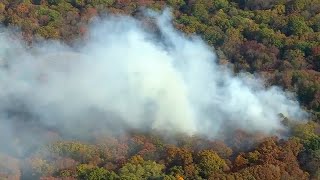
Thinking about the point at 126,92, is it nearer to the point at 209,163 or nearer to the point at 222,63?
the point at 222,63

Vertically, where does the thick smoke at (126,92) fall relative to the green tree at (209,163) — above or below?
above

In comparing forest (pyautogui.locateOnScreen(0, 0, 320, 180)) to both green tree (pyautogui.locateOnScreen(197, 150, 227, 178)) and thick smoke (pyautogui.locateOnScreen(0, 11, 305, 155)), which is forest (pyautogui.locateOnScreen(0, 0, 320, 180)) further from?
thick smoke (pyautogui.locateOnScreen(0, 11, 305, 155))

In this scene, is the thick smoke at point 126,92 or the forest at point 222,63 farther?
the thick smoke at point 126,92

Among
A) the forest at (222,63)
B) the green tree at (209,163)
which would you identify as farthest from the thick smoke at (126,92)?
the green tree at (209,163)

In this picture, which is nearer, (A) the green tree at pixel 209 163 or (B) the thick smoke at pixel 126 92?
(A) the green tree at pixel 209 163

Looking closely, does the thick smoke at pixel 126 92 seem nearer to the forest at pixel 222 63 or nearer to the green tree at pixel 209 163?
the forest at pixel 222 63

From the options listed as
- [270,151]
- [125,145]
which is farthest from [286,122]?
[125,145]

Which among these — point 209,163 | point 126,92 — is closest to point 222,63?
point 126,92

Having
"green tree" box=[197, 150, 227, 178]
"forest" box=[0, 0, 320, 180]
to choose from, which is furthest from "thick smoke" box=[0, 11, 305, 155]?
"green tree" box=[197, 150, 227, 178]
